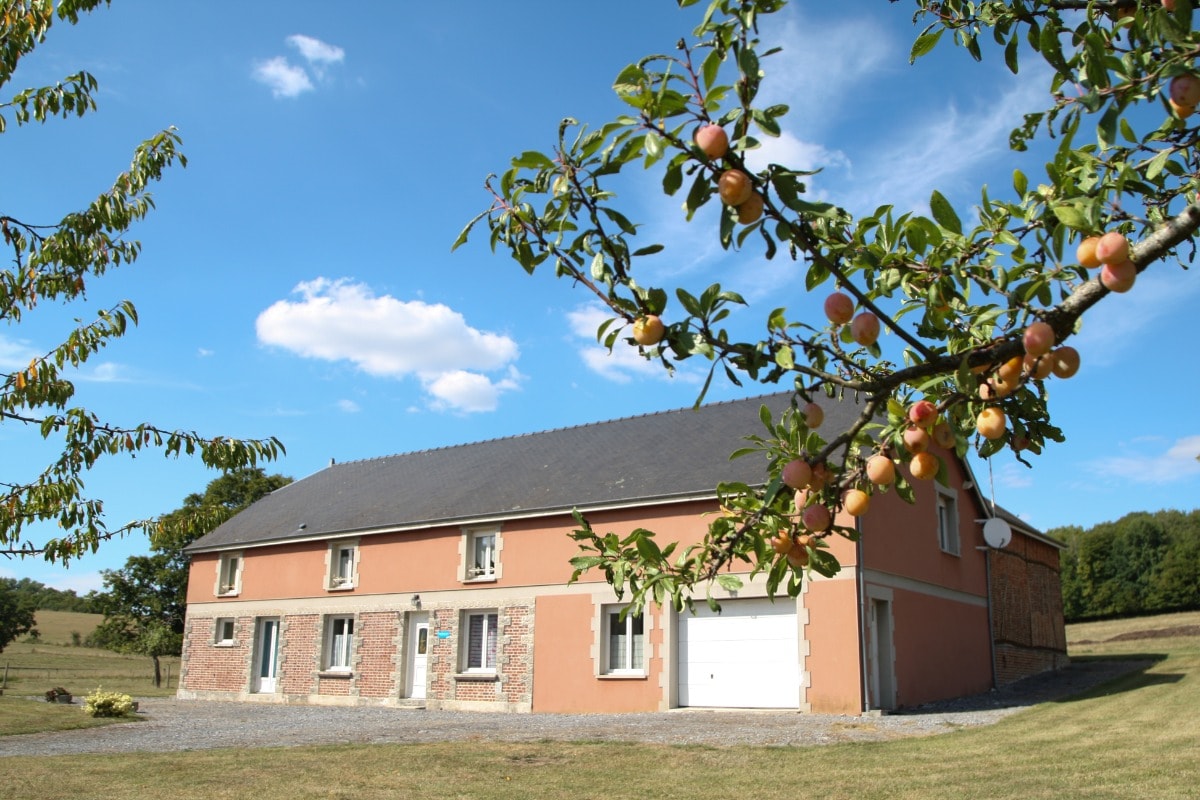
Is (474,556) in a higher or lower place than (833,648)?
higher

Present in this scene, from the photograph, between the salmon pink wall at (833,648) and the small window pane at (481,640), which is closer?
the salmon pink wall at (833,648)

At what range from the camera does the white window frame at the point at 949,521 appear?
19.5m

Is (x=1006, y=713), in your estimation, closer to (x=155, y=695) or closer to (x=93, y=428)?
(x=93, y=428)

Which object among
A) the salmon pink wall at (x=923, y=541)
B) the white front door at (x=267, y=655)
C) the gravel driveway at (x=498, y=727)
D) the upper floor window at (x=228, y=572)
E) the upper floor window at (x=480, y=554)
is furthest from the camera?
the upper floor window at (x=228, y=572)

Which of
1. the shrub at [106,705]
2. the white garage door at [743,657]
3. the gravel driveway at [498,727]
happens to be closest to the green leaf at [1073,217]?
the gravel driveway at [498,727]

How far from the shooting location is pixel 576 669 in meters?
17.7

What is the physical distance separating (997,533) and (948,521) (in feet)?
4.11

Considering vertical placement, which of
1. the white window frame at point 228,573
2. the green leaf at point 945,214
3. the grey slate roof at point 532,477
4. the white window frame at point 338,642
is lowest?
the white window frame at point 338,642

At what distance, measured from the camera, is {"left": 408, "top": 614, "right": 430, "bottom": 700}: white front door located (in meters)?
20.1

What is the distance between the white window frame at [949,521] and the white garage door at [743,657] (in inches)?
205

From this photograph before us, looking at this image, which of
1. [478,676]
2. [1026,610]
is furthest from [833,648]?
[1026,610]

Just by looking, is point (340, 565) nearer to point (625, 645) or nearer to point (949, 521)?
point (625, 645)

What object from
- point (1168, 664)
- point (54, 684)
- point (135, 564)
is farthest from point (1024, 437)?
point (135, 564)

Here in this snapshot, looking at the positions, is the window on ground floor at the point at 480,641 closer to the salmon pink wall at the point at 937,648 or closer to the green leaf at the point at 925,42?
the salmon pink wall at the point at 937,648
